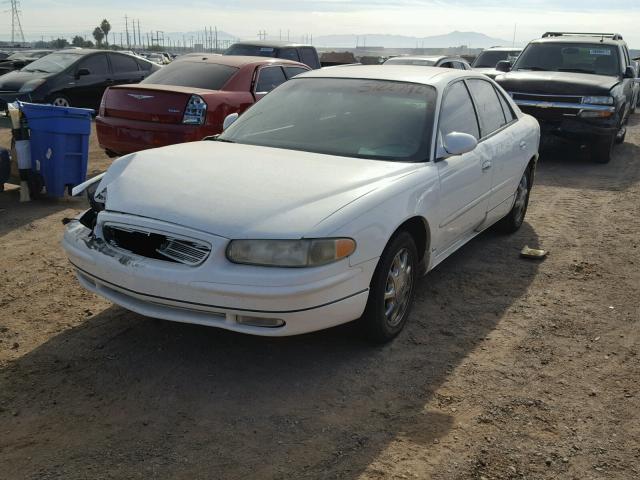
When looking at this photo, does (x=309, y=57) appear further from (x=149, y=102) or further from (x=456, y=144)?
(x=456, y=144)

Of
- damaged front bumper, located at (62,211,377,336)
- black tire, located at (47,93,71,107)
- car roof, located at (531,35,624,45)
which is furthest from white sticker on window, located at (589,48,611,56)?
black tire, located at (47,93,71,107)

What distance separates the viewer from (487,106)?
5480mm

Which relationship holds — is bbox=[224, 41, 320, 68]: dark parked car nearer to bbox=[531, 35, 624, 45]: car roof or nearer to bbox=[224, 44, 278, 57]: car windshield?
bbox=[224, 44, 278, 57]: car windshield

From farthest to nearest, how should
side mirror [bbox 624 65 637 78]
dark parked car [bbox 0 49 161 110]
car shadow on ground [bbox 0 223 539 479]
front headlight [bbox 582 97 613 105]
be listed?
dark parked car [bbox 0 49 161 110], side mirror [bbox 624 65 637 78], front headlight [bbox 582 97 613 105], car shadow on ground [bbox 0 223 539 479]

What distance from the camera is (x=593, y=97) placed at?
9.87 metres

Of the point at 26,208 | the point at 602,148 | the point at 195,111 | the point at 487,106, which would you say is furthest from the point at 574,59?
the point at 26,208

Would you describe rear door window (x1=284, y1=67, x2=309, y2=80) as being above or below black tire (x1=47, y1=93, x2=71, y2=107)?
above

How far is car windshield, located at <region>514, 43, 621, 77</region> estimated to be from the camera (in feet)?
36.5

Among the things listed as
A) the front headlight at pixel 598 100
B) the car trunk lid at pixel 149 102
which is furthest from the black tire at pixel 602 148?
the car trunk lid at pixel 149 102

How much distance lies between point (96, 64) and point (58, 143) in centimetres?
805

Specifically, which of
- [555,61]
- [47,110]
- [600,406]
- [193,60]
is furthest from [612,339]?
[555,61]

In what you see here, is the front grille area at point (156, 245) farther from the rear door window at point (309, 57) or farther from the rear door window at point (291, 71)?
the rear door window at point (309, 57)

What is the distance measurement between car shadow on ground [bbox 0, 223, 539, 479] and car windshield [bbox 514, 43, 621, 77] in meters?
8.12

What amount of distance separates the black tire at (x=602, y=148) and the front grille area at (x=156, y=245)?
851 centimetres
